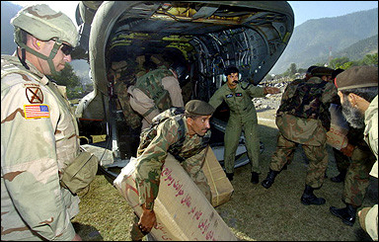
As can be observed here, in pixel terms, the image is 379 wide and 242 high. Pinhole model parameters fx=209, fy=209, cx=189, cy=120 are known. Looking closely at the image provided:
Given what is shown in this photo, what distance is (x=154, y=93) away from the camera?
3.71 meters

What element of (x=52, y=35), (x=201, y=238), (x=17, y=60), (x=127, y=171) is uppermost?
(x=52, y=35)

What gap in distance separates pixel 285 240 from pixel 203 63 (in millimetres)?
4960

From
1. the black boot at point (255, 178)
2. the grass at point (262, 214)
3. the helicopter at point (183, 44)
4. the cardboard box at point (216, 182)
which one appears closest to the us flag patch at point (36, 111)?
the helicopter at point (183, 44)

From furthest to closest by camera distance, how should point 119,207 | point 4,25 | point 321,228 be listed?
point 4,25, point 119,207, point 321,228

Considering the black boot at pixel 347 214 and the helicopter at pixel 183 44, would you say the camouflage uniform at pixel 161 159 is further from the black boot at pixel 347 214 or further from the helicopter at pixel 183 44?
the black boot at pixel 347 214

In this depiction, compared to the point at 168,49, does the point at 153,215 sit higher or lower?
lower

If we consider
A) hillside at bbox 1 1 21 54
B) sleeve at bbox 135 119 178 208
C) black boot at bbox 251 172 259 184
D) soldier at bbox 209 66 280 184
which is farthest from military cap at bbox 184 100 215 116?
hillside at bbox 1 1 21 54

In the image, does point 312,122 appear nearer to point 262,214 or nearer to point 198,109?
point 262,214

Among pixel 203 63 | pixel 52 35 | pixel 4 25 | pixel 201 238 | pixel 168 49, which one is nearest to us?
pixel 52 35

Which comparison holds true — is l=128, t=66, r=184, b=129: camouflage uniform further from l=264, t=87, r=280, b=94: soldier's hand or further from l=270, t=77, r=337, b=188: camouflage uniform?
l=270, t=77, r=337, b=188: camouflage uniform

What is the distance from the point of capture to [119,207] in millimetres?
3012

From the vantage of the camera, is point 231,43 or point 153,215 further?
point 231,43

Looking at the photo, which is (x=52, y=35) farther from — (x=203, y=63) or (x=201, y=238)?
(x=203, y=63)

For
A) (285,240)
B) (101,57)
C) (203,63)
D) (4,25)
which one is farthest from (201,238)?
(4,25)
